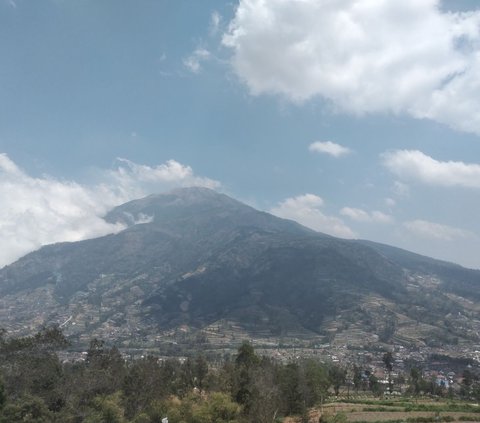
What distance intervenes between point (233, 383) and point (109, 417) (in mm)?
13400

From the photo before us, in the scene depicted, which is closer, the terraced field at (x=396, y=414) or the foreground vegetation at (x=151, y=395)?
the foreground vegetation at (x=151, y=395)

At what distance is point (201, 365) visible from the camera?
221 feet

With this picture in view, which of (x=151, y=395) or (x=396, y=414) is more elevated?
(x=151, y=395)

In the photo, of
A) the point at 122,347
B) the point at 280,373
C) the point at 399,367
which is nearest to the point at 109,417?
the point at 280,373

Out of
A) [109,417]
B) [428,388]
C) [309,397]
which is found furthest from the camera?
[428,388]

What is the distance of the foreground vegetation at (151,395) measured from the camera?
1495 inches

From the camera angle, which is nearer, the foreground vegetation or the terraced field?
the foreground vegetation

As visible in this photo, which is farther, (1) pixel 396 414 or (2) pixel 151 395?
(1) pixel 396 414

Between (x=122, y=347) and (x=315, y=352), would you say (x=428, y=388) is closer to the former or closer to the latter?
(x=315, y=352)

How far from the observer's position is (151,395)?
50.3 m

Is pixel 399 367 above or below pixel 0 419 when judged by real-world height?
below

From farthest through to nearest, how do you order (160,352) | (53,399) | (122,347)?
(122,347), (160,352), (53,399)

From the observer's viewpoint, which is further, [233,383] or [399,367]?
[399,367]

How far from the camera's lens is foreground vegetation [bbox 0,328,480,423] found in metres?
38.0
